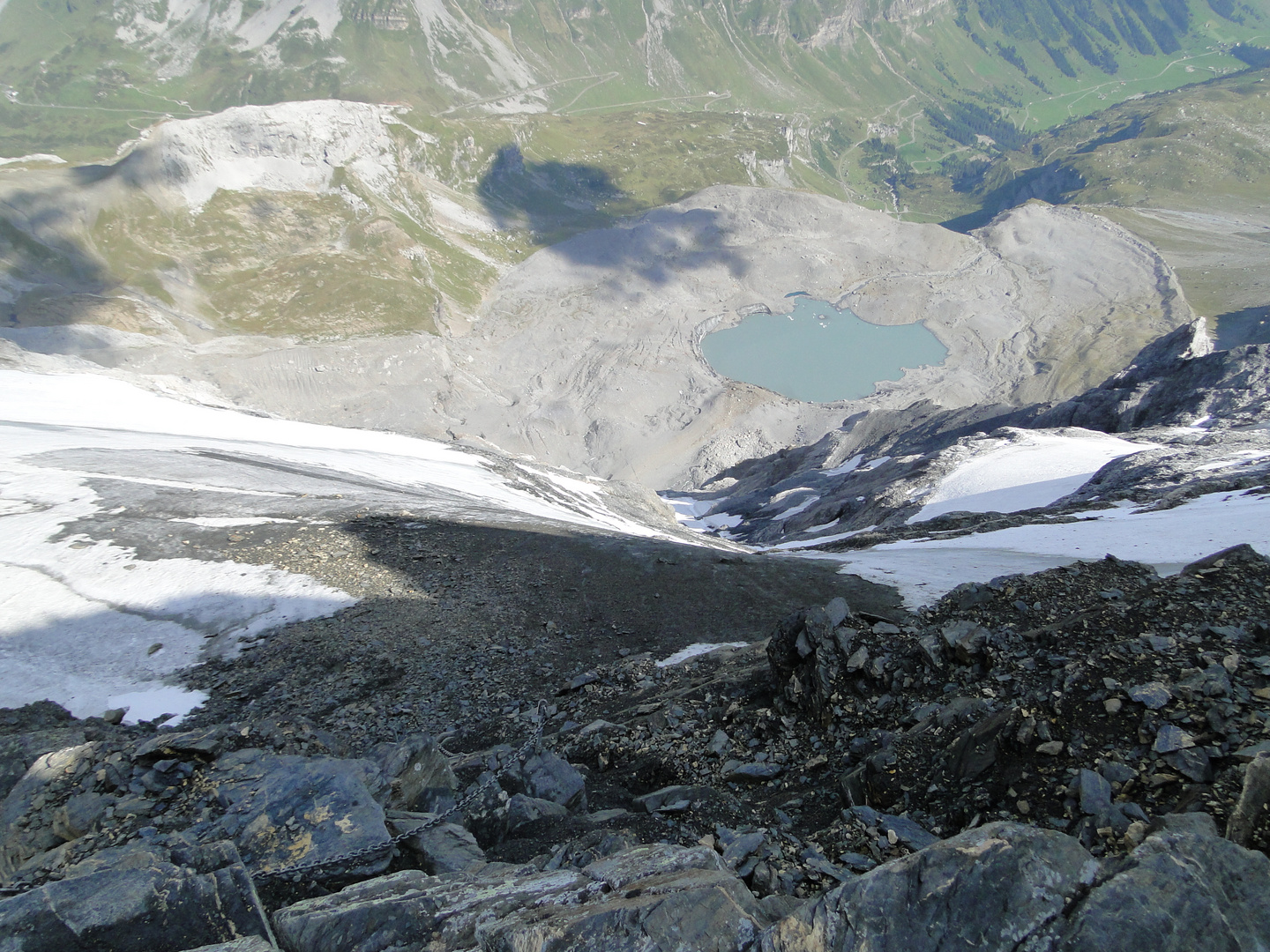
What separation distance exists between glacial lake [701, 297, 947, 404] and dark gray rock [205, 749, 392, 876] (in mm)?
90844

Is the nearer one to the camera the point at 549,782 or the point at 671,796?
the point at 671,796

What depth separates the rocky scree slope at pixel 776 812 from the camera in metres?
5.14

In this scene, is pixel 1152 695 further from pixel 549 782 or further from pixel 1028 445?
pixel 1028 445

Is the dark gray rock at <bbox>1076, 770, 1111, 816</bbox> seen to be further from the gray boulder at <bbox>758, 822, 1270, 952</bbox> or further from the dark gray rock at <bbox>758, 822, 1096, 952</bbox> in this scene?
the dark gray rock at <bbox>758, 822, 1096, 952</bbox>

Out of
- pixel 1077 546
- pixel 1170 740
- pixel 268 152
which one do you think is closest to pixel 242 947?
pixel 1170 740

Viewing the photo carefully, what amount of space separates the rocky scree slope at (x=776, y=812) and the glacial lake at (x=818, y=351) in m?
86.1

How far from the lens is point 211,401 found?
49.6m

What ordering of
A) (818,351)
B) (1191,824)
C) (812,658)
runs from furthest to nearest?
(818,351)
(812,658)
(1191,824)

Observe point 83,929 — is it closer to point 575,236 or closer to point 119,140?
point 575,236

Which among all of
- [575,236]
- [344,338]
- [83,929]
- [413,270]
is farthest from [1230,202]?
[83,929]

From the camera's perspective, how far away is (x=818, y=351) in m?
106

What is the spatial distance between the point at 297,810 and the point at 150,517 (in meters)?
16.9

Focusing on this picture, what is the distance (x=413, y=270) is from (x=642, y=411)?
40.8m

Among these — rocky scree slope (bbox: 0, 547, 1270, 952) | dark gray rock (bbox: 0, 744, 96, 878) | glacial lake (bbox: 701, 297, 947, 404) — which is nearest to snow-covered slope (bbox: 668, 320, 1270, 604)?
rocky scree slope (bbox: 0, 547, 1270, 952)
